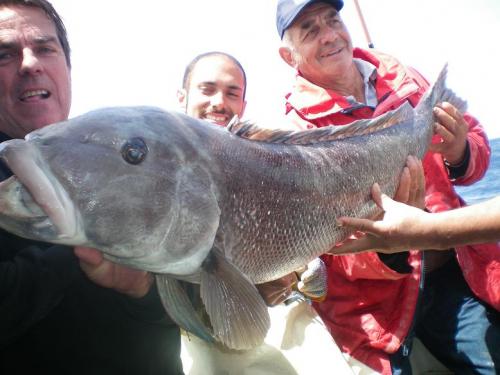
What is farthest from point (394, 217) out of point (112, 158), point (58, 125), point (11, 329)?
point (11, 329)

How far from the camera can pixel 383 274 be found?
268 cm

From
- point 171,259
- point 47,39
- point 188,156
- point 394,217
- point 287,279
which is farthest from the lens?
point 287,279

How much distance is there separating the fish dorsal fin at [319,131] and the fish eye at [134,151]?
1.94 feet

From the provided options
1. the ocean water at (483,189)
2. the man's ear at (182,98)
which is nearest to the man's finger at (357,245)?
the man's ear at (182,98)

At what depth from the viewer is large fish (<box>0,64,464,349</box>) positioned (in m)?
1.24

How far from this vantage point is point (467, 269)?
290 cm

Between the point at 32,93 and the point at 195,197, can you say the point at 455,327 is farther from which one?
the point at 32,93

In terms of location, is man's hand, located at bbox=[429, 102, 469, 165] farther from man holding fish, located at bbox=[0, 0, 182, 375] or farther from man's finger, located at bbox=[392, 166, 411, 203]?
man holding fish, located at bbox=[0, 0, 182, 375]

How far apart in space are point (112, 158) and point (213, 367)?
6.20 feet

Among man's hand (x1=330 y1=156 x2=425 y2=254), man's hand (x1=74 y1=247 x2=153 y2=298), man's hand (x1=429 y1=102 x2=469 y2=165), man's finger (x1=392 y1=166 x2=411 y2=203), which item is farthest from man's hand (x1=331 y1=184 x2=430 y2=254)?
man's hand (x1=74 y1=247 x2=153 y2=298)

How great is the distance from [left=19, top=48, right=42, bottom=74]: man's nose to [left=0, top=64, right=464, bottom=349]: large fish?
1182mm

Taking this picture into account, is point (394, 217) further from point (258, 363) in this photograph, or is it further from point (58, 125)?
point (58, 125)

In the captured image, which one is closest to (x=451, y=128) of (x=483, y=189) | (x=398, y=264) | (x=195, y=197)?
(x=398, y=264)

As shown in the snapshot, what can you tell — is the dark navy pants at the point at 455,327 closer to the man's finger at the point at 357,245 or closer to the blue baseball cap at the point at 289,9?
A: the man's finger at the point at 357,245
